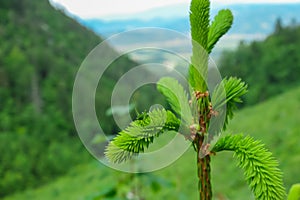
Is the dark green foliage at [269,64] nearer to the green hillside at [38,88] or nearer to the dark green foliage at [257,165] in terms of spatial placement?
the green hillside at [38,88]

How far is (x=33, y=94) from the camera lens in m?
31.5

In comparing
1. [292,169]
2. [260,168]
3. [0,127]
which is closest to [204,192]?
[260,168]

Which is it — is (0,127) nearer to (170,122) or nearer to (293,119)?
(293,119)

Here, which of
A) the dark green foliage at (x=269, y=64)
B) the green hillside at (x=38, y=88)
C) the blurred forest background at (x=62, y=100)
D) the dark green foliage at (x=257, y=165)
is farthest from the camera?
the green hillside at (x=38, y=88)

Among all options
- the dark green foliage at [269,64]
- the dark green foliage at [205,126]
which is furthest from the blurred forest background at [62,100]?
the dark green foliage at [205,126]

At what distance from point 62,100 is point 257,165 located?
31808mm

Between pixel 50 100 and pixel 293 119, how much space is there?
1001 inches

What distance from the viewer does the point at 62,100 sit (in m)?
31.6

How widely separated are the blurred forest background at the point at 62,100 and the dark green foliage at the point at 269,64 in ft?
0.16

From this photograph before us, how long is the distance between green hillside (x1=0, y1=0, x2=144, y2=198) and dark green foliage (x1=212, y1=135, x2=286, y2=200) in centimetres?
2239

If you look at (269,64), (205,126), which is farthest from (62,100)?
(205,126)

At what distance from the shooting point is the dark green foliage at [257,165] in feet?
1.07

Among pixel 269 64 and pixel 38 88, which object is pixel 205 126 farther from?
pixel 38 88

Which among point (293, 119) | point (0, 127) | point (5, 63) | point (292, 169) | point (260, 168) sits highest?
point (5, 63)
